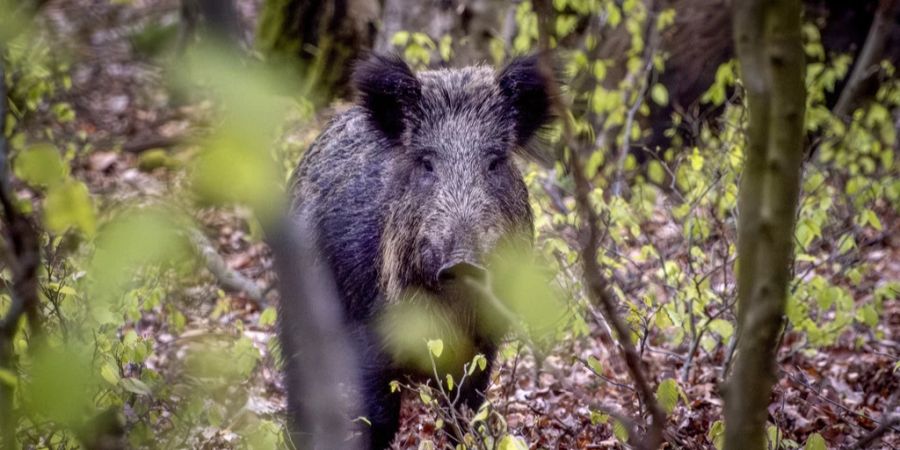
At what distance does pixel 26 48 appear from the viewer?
6.91 ft

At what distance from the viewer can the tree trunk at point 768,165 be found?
1805 mm

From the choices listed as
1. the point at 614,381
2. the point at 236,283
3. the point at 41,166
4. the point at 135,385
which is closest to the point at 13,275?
the point at 41,166

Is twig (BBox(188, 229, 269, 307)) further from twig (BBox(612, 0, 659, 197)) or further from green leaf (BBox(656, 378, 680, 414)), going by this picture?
green leaf (BBox(656, 378, 680, 414))

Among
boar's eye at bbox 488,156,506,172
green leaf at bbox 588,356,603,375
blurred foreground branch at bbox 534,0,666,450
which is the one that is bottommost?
green leaf at bbox 588,356,603,375

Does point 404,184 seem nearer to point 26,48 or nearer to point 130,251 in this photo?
point 26,48

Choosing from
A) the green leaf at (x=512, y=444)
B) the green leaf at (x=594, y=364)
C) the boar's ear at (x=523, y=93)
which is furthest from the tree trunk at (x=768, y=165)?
the boar's ear at (x=523, y=93)

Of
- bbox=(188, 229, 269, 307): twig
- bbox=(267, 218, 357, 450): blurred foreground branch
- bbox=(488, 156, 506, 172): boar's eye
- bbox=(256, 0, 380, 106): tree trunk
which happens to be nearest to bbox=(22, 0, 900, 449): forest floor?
bbox=(188, 229, 269, 307): twig

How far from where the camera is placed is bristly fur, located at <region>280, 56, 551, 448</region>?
411 cm

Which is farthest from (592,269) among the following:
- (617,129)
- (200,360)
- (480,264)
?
(617,129)

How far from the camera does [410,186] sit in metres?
4.27

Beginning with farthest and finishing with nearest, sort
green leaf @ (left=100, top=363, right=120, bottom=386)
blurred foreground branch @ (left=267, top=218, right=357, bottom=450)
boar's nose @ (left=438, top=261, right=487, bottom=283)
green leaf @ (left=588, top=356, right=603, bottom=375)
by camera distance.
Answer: blurred foreground branch @ (left=267, top=218, right=357, bottom=450), boar's nose @ (left=438, top=261, right=487, bottom=283), green leaf @ (left=588, top=356, right=603, bottom=375), green leaf @ (left=100, top=363, right=120, bottom=386)

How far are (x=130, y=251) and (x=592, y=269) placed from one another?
80 centimetres

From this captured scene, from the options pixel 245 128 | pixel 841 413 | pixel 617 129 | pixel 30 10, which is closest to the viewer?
pixel 245 128

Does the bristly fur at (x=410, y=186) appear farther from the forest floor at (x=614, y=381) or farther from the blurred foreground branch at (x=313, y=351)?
the forest floor at (x=614, y=381)
